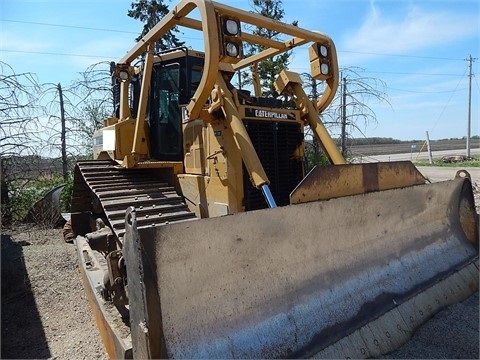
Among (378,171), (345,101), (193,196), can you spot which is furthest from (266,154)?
(345,101)

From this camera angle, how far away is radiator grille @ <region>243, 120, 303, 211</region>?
418 cm

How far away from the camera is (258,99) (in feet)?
14.5

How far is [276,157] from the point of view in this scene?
14.5ft

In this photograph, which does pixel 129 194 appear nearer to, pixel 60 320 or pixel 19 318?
pixel 60 320

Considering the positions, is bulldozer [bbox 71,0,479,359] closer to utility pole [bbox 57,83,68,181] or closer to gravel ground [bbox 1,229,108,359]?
gravel ground [bbox 1,229,108,359]

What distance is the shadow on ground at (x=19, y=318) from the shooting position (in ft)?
10.9

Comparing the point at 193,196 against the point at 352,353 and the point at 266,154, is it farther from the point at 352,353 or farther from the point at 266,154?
the point at 352,353

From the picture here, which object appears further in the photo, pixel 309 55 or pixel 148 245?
pixel 309 55

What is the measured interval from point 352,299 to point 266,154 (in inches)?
75.5

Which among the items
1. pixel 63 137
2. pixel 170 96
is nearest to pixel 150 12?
pixel 63 137

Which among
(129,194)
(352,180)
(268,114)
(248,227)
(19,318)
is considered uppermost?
(268,114)

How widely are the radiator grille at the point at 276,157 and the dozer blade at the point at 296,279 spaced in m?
1.29

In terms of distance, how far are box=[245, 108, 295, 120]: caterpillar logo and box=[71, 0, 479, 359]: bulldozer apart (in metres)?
0.02

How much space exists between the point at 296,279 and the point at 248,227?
0.56 m
